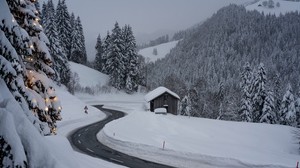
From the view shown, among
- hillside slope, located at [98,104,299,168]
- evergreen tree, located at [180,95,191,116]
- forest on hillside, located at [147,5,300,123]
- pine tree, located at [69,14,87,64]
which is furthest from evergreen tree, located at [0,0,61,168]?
forest on hillside, located at [147,5,300,123]

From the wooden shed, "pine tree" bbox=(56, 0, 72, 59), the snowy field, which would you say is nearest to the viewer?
the snowy field

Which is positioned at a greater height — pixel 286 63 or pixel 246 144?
pixel 286 63

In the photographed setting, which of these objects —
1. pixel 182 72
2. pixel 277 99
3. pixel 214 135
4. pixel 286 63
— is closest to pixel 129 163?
pixel 214 135

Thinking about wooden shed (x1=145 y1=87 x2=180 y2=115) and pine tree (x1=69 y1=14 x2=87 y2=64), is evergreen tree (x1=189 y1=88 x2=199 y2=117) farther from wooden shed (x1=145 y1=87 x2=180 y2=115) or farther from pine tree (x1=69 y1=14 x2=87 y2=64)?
pine tree (x1=69 y1=14 x2=87 y2=64)

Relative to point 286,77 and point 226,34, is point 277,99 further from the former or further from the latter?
point 226,34

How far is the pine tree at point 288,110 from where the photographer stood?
39250mm

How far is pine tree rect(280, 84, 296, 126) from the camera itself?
129ft

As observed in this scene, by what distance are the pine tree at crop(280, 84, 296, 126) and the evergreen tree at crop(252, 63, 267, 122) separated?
11.1 feet

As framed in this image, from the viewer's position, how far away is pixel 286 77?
128 meters

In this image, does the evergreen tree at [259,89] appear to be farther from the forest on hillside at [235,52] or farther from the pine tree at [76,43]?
the forest on hillside at [235,52]

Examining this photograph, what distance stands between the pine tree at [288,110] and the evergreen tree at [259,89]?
134 inches

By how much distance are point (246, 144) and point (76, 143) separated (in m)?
17.9

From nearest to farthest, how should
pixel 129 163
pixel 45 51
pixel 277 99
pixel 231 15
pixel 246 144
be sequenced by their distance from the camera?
pixel 45 51 < pixel 129 163 < pixel 246 144 < pixel 277 99 < pixel 231 15

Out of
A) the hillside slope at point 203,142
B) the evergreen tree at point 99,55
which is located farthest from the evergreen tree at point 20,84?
the evergreen tree at point 99,55
